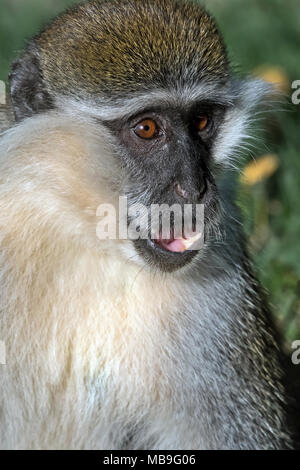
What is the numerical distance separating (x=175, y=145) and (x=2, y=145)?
0.61 m

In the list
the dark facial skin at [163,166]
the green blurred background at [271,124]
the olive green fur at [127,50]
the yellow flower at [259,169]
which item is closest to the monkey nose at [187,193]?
the dark facial skin at [163,166]

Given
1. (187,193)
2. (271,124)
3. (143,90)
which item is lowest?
(187,193)

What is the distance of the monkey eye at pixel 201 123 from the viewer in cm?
337

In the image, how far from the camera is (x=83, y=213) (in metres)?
3.14

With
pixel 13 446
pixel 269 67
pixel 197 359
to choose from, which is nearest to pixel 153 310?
pixel 197 359

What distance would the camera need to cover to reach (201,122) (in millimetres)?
3387

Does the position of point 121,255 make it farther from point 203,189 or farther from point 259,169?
point 259,169

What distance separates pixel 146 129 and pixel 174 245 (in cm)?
41

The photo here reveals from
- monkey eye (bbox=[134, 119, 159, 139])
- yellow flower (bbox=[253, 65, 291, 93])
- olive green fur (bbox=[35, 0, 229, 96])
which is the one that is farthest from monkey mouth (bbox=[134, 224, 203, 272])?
yellow flower (bbox=[253, 65, 291, 93])

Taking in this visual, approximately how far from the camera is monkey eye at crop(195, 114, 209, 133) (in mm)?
3371

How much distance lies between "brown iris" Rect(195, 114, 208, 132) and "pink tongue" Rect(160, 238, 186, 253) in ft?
1.51

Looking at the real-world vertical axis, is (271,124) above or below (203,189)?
above

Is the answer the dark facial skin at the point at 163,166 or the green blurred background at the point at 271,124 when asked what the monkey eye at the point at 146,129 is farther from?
the green blurred background at the point at 271,124

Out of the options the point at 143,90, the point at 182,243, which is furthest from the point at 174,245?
the point at 143,90
